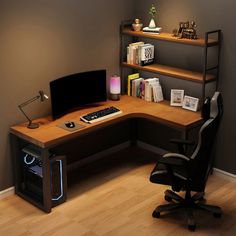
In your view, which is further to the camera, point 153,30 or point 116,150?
point 116,150

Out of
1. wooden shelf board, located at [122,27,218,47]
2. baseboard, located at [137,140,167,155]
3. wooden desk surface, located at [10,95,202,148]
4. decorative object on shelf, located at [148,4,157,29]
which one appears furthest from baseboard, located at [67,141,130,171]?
decorative object on shelf, located at [148,4,157,29]

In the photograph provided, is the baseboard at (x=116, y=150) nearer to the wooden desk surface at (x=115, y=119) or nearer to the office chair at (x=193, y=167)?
the wooden desk surface at (x=115, y=119)

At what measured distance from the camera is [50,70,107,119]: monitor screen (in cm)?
448

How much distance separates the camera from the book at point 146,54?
16.6 ft

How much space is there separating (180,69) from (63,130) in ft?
5.03

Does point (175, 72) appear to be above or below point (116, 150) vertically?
above

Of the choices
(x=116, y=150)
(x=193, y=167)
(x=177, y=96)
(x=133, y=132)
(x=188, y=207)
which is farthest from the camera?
(x=133, y=132)

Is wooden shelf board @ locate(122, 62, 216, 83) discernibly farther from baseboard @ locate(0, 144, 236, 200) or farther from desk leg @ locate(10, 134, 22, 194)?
desk leg @ locate(10, 134, 22, 194)

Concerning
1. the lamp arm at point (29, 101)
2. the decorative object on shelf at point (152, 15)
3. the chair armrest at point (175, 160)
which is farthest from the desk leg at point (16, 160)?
the decorative object on shelf at point (152, 15)

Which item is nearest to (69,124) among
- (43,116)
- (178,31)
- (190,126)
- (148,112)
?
(43,116)

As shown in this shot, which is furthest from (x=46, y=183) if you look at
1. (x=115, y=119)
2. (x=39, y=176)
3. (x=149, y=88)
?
(x=149, y=88)

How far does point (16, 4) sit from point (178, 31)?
1.67 meters

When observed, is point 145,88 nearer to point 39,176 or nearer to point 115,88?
point 115,88

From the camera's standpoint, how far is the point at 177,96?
16.1ft
